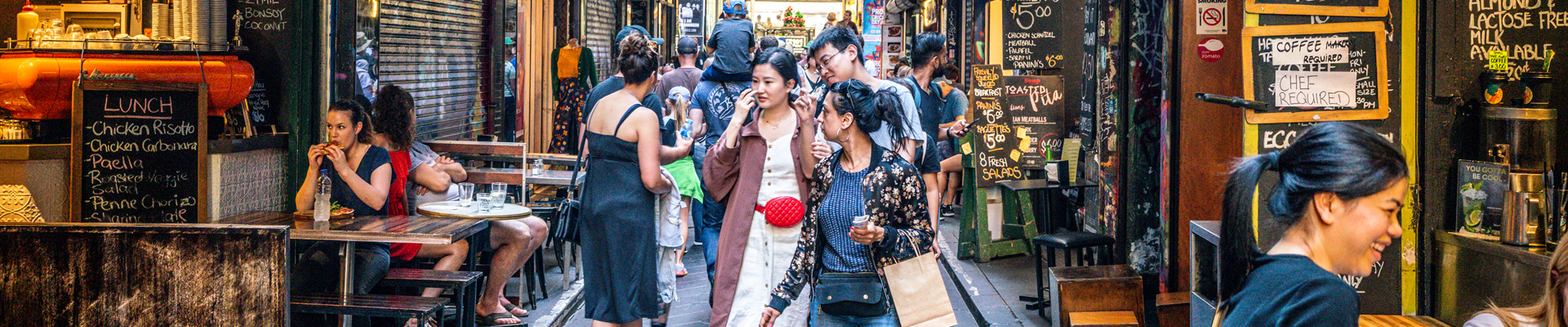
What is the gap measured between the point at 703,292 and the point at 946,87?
115 inches

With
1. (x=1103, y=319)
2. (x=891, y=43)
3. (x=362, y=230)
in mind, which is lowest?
(x=1103, y=319)

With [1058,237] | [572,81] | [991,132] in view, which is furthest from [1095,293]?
[572,81]

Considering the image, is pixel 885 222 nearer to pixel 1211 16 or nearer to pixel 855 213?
pixel 855 213

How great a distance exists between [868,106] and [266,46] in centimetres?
348

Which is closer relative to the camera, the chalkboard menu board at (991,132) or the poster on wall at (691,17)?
the chalkboard menu board at (991,132)

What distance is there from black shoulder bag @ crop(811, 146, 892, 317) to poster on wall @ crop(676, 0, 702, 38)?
16.1 meters

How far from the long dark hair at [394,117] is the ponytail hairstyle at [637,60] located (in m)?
1.26

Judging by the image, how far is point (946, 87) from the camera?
9.46m

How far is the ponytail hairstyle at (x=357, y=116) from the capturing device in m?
5.55

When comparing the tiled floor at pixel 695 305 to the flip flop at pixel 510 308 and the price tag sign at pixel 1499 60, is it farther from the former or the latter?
the price tag sign at pixel 1499 60

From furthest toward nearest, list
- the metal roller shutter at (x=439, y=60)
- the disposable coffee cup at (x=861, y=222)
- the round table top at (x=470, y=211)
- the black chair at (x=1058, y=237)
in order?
the metal roller shutter at (x=439, y=60), the black chair at (x=1058, y=237), the round table top at (x=470, y=211), the disposable coffee cup at (x=861, y=222)

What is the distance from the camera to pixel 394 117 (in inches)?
243

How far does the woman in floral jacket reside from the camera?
13.6ft

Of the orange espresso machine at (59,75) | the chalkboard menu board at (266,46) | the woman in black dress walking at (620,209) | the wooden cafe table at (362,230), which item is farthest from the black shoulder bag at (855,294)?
the chalkboard menu board at (266,46)
